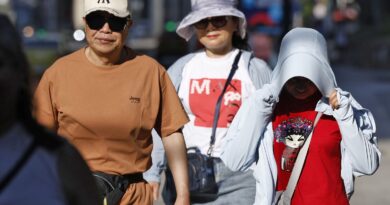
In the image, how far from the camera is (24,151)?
2646 millimetres

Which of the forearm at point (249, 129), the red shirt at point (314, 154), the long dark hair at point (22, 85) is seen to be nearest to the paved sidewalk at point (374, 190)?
the forearm at point (249, 129)

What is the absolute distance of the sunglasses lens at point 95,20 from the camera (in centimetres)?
502

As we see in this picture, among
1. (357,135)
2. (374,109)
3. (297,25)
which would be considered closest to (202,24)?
(357,135)

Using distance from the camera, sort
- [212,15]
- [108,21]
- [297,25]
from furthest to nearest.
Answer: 1. [297,25]
2. [212,15]
3. [108,21]

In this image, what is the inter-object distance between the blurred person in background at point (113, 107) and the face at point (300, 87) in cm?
50

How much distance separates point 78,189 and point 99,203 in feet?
0.51

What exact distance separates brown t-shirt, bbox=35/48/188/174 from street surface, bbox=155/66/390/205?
5.36 m

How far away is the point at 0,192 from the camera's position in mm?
2623

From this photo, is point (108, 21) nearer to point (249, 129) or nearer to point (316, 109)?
point (249, 129)

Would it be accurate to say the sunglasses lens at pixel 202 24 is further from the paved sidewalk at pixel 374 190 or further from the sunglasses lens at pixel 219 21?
the paved sidewalk at pixel 374 190

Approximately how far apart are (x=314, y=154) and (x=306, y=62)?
422 mm

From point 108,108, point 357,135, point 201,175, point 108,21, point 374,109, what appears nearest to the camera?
point 108,108

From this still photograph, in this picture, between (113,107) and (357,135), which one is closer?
(113,107)

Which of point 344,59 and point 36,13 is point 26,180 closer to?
point 344,59
